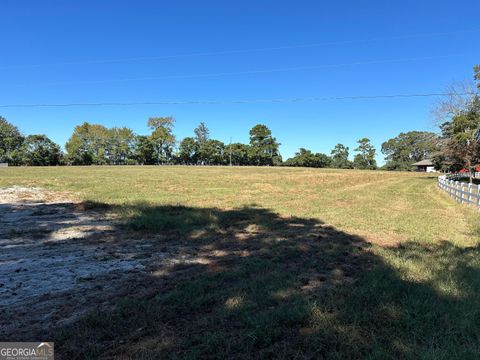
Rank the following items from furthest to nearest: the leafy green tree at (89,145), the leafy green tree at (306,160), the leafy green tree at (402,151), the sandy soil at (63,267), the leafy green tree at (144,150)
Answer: the leafy green tree at (306,160) < the leafy green tree at (402,151) < the leafy green tree at (144,150) < the leafy green tree at (89,145) < the sandy soil at (63,267)

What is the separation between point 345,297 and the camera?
3969 millimetres

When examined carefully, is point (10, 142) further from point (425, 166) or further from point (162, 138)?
point (425, 166)

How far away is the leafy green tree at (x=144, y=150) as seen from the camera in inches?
4124

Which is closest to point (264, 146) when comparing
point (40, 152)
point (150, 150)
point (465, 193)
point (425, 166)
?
point (150, 150)

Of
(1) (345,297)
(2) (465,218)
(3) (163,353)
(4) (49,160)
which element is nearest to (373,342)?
(1) (345,297)

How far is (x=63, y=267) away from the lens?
518 cm

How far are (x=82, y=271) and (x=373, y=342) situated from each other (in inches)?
175

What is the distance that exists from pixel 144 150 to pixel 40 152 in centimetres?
3028

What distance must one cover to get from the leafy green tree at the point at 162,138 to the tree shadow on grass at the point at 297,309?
107988mm

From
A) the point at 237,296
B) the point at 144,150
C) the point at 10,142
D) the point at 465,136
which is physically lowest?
the point at 237,296

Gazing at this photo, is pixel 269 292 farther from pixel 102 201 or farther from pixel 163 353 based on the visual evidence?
pixel 102 201

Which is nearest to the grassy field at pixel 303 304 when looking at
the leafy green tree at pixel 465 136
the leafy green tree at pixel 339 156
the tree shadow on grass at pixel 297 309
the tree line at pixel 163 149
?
the tree shadow on grass at pixel 297 309

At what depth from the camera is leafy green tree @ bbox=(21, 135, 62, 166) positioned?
87.6 metres

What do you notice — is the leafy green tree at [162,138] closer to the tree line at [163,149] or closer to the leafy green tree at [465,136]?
the tree line at [163,149]
